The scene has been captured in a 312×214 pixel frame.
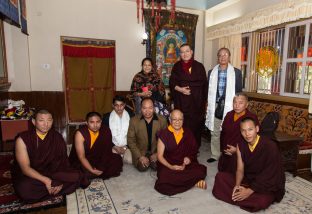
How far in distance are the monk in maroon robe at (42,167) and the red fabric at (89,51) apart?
123 inches

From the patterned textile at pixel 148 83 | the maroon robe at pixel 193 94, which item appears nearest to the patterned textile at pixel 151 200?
the maroon robe at pixel 193 94

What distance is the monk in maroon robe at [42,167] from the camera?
2109 millimetres

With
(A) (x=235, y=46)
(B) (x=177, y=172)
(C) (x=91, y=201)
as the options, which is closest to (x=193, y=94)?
(B) (x=177, y=172)

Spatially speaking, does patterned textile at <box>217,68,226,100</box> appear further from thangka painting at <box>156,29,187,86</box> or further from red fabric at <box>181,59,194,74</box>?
thangka painting at <box>156,29,187,86</box>

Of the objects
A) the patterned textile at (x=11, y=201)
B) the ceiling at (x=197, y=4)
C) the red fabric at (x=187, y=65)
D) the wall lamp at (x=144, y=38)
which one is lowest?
the patterned textile at (x=11, y=201)

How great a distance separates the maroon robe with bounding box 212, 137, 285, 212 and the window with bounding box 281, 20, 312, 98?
84.5 inches

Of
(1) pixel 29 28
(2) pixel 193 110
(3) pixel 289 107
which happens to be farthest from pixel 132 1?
(3) pixel 289 107

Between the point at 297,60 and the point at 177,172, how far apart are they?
2.91 metres

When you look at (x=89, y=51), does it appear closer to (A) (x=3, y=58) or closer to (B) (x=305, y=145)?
(A) (x=3, y=58)

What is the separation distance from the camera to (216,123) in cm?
329

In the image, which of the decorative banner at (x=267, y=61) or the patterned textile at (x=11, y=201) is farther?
the decorative banner at (x=267, y=61)

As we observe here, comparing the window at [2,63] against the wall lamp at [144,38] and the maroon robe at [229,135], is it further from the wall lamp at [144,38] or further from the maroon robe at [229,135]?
the maroon robe at [229,135]

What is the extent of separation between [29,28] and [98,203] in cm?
409

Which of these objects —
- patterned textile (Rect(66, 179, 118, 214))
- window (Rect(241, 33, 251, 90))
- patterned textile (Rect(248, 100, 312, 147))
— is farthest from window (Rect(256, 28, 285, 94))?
patterned textile (Rect(66, 179, 118, 214))
